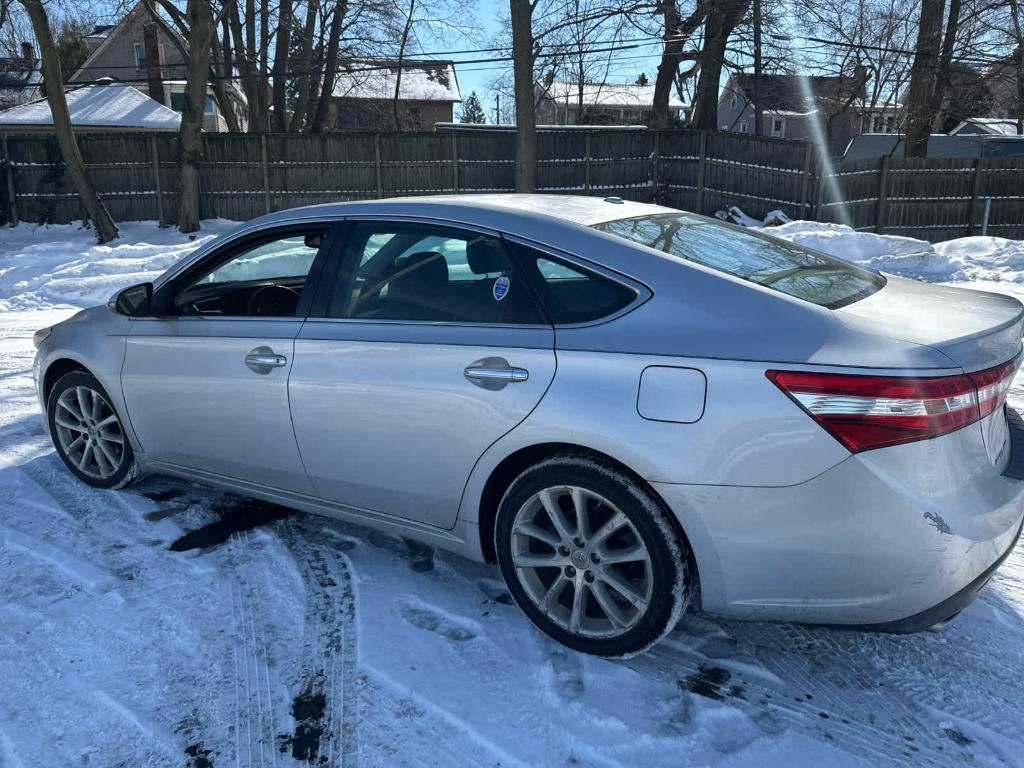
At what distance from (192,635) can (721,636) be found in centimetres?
197

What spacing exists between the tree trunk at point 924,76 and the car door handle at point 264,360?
23.9m

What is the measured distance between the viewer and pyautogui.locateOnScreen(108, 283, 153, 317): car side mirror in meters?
4.21

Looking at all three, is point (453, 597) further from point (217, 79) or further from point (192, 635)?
point (217, 79)

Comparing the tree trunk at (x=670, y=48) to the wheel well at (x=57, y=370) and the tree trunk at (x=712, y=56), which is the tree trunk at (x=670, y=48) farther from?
the wheel well at (x=57, y=370)

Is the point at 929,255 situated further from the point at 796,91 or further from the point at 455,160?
the point at 796,91

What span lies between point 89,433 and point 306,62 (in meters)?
25.3

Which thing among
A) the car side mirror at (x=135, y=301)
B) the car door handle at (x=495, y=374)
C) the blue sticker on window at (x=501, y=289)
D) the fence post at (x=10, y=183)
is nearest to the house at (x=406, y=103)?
the fence post at (x=10, y=183)

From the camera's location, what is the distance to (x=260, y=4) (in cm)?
2589

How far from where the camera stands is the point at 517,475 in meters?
3.08

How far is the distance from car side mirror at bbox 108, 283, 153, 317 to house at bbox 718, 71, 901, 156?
33.7m

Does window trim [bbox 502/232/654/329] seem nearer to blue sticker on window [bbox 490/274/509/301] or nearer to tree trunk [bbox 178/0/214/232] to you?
blue sticker on window [bbox 490/274/509/301]

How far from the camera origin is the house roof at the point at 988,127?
43750mm

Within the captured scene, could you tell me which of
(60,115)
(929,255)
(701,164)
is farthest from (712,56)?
(60,115)

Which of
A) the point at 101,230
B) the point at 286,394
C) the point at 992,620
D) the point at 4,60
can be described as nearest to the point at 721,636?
the point at 992,620
